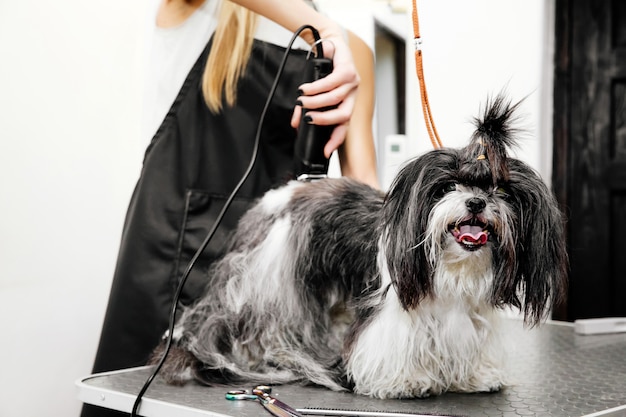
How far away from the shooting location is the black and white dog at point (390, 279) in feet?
3.38

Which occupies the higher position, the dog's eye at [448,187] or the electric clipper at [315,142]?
the electric clipper at [315,142]

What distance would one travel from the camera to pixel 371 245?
116cm

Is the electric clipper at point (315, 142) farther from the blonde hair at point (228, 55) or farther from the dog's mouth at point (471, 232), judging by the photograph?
the dog's mouth at point (471, 232)

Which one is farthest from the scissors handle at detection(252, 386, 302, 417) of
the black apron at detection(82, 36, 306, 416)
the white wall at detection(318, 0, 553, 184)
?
the white wall at detection(318, 0, 553, 184)

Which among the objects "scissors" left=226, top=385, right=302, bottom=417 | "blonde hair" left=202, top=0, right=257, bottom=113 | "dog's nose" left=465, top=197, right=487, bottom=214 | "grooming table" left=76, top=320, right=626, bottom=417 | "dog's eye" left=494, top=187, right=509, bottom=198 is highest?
"blonde hair" left=202, top=0, right=257, bottom=113

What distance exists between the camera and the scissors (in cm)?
100

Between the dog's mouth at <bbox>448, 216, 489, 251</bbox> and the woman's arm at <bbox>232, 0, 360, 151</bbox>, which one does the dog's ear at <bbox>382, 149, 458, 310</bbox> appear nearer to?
the dog's mouth at <bbox>448, 216, 489, 251</bbox>

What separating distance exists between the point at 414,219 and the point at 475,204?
86 millimetres

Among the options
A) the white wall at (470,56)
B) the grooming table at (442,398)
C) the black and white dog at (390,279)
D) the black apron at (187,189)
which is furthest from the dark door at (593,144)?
the black and white dog at (390,279)

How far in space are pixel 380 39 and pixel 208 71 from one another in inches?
32.8

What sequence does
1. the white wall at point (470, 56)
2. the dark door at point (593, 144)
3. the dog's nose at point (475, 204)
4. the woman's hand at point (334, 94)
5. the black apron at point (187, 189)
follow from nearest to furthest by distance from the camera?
the dog's nose at point (475, 204)
the woman's hand at point (334, 94)
the black apron at point (187, 189)
the white wall at point (470, 56)
the dark door at point (593, 144)

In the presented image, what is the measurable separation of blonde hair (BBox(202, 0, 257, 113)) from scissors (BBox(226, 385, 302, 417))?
808 millimetres

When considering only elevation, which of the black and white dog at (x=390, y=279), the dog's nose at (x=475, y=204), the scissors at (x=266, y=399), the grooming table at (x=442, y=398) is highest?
the dog's nose at (x=475, y=204)

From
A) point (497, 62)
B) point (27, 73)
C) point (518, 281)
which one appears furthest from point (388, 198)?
point (497, 62)
